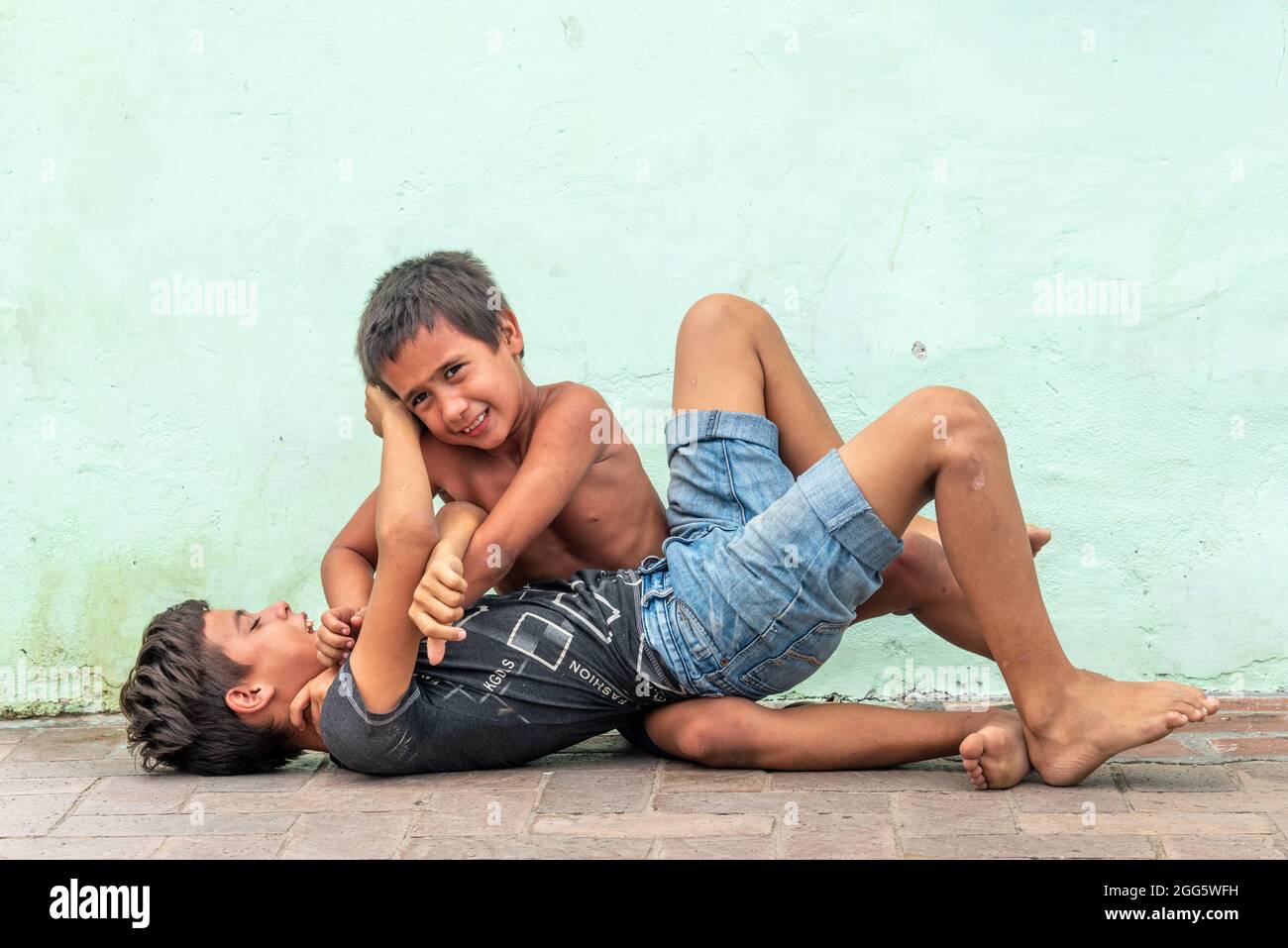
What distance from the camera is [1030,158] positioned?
11.5 ft

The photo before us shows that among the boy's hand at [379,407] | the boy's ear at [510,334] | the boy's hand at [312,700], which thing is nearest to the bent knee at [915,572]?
the boy's ear at [510,334]

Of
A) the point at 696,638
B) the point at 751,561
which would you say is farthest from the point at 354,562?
the point at 751,561

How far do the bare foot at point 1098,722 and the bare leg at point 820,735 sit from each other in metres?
0.15

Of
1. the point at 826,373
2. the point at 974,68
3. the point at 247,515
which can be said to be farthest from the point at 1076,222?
the point at 247,515

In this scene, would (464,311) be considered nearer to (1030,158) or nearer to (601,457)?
(601,457)

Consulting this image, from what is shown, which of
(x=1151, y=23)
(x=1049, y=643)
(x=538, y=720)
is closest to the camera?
(x=1049, y=643)

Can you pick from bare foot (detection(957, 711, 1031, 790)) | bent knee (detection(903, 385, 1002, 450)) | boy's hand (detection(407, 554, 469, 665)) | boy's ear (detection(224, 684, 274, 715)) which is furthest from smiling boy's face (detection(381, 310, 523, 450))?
bare foot (detection(957, 711, 1031, 790))

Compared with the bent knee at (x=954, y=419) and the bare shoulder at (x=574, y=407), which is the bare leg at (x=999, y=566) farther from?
the bare shoulder at (x=574, y=407)

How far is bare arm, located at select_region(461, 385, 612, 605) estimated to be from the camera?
2.76 metres

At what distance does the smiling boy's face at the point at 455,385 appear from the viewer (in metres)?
2.82

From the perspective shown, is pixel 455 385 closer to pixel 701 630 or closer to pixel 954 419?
pixel 701 630

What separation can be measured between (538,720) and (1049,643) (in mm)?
1015

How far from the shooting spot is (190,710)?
2.93 metres

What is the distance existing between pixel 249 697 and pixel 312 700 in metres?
0.14
